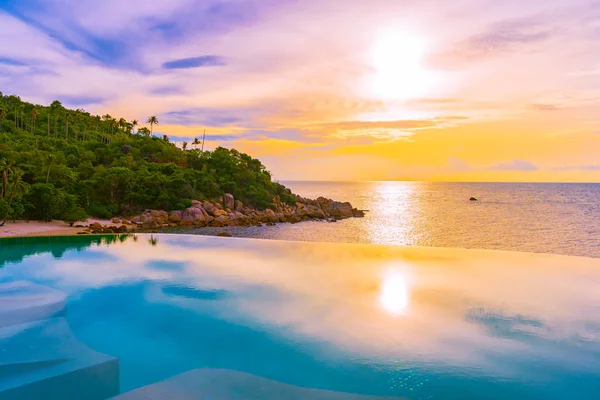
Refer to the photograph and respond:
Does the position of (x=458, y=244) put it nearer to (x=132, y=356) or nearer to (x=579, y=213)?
(x=132, y=356)

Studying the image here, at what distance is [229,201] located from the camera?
42.7 metres

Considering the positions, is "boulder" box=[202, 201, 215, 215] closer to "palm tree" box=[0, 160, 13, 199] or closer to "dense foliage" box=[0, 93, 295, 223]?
"dense foliage" box=[0, 93, 295, 223]

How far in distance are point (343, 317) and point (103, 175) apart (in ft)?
109

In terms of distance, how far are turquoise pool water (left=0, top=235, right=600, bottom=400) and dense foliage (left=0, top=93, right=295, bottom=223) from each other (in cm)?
1163

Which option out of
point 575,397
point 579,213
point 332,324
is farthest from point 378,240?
point 579,213

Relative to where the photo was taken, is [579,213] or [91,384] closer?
[91,384]

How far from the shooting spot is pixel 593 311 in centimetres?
1102

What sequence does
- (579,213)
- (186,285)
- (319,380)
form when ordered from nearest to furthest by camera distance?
(319,380), (186,285), (579,213)

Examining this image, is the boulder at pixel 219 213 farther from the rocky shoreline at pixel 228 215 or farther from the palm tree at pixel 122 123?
the palm tree at pixel 122 123

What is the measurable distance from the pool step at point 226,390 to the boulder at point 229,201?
3577 cm

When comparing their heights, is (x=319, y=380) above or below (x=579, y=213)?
below

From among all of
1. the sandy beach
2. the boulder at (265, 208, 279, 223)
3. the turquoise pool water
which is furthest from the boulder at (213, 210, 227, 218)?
the turquoise pool water

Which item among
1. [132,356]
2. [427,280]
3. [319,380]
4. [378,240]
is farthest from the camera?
[378,240]

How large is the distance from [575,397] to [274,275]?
9676 millimetres
